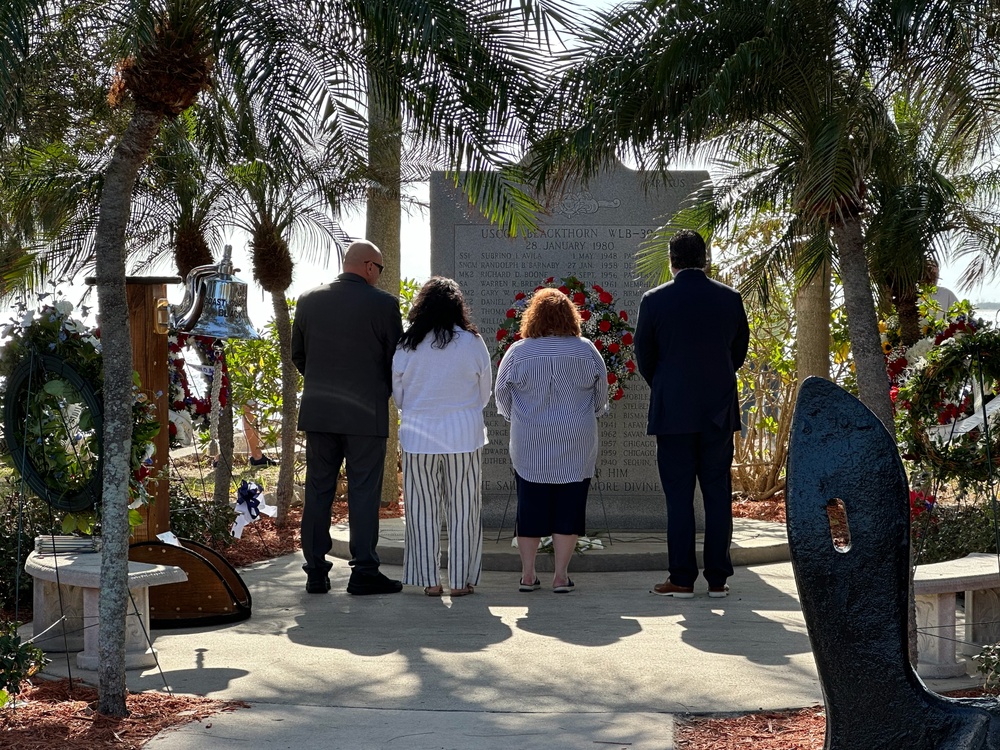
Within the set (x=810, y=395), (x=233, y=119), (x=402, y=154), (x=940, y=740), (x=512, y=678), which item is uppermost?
(x=402, y=154)

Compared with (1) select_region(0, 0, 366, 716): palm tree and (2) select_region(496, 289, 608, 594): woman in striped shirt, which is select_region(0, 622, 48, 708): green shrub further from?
(2) select_region(496, 289, 608, 594): woman in striped shirt

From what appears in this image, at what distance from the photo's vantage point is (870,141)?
16.1 feet

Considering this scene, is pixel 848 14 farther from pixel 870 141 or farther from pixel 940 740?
pixel 940 740

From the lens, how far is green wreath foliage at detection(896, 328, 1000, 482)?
5.70 meters

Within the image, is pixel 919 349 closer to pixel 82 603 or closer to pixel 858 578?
pixel 82 603

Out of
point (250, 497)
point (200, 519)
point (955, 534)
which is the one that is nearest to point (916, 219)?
point (955, 534)

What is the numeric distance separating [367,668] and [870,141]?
3177 millimetres

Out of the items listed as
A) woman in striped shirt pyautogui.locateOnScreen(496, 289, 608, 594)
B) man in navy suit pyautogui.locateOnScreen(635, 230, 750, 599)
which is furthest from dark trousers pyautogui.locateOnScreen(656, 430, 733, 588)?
woman in striped shirt pyautogui.locateOnScreen(496, 289, 608, 594)

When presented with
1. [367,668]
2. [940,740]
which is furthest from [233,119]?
[940,740]

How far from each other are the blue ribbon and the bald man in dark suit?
46cm

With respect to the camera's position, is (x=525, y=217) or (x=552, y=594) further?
(x=552, y=594)

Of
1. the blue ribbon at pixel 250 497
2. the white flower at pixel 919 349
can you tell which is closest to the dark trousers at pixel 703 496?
the white flower at pixel 919 349

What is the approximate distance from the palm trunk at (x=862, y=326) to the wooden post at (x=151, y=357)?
3.43 metres

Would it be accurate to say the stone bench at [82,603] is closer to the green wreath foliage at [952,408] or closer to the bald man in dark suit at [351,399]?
the bald man in dark suit at [351,399]
